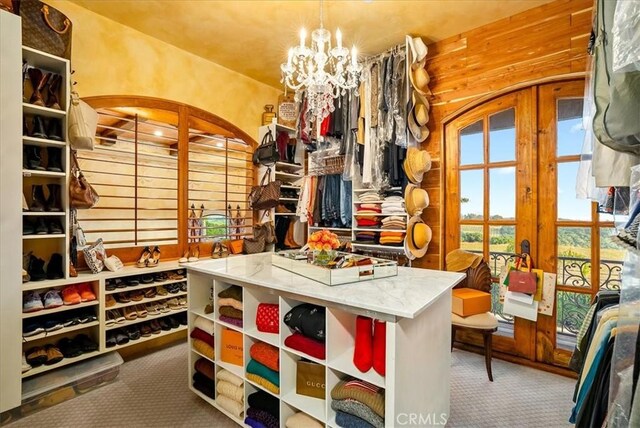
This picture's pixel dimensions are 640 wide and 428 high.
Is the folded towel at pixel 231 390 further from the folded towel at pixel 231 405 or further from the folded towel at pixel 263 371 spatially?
the folded towel at pixel 263 371

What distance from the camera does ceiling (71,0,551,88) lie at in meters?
2.47

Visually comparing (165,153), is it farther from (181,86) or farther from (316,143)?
(316,143)

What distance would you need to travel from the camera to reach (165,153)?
3.14 meters

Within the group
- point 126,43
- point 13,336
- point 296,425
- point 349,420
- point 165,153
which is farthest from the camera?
point 165,153

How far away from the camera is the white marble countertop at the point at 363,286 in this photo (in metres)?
Answer: 1.25

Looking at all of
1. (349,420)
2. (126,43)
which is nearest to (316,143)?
(126,43)

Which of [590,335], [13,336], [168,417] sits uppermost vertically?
[590,335]

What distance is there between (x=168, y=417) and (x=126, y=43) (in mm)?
3035

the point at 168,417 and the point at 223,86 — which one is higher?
the point at 223,86

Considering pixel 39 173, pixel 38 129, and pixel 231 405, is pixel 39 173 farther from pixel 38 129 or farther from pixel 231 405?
pixel 231 405

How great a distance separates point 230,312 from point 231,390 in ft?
1.44

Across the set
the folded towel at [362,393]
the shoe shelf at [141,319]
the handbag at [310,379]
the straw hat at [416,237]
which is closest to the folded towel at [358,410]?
the folded towel at [362,393]

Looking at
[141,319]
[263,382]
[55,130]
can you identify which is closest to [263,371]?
[263,382]

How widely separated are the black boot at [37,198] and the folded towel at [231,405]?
5.83 feet
